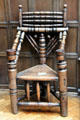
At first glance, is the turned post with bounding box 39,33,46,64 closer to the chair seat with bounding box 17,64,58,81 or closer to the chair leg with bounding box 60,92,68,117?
the chair seat with bounding box 17,64,58,81

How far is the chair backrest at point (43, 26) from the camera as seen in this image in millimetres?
1756

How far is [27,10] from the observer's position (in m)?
1.90

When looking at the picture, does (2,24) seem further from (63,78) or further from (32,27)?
(63,78)

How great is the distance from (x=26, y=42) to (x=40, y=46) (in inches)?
9.2

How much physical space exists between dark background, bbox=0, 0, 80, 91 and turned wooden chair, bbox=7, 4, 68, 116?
0.12 m

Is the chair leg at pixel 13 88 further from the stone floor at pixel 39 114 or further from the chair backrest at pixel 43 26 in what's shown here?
the chair backrest at pixel 43 26

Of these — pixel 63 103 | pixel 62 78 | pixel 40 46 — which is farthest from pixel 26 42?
pixel 63 103

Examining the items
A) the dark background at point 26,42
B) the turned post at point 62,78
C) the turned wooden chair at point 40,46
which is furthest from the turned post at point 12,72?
the dark background at point 26,42

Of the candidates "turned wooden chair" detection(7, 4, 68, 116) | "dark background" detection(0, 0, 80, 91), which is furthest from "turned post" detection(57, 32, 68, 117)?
"dark background" detection(0, 0, 80, 91)

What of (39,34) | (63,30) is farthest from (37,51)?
(63,30)

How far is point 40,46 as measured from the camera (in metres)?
1.82

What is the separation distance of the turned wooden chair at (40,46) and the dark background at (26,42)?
0.40 ft

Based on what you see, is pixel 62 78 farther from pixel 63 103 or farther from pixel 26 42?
pixel 26 42

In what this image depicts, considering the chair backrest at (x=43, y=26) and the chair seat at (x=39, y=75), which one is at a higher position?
the chair backrest at (x=43, y=26)
